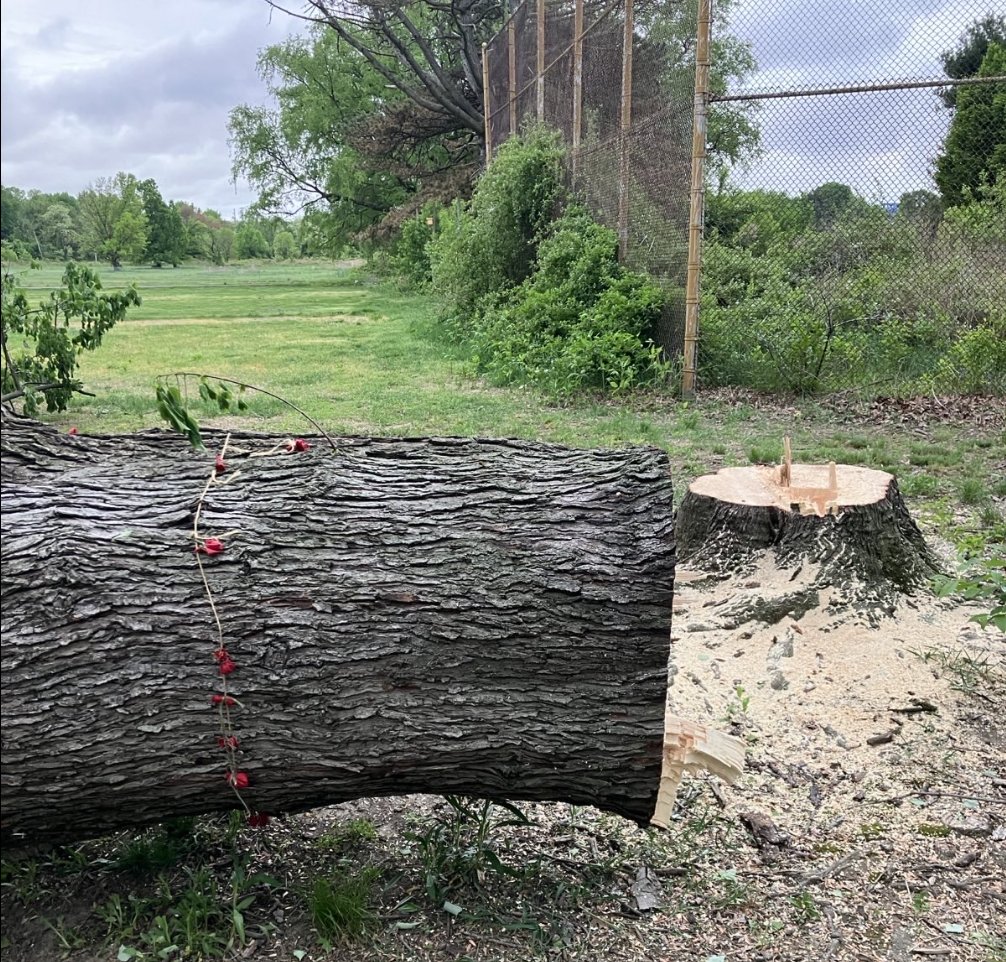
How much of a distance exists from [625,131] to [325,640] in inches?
298

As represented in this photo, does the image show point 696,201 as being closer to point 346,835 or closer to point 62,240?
point 62,240

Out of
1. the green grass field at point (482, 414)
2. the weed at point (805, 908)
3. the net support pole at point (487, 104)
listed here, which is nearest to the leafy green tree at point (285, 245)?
the net support pole at point (487, 104)

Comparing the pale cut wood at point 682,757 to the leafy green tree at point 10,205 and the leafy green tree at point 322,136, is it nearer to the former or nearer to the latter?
the leafy green tree at point 10,205

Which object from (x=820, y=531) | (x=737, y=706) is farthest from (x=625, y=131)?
(x=737, y=706)

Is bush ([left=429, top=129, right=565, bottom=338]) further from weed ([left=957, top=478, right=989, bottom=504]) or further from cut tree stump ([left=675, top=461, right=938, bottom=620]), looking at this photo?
cut tree stump ([left=675, top=461, right=938, bottom=620])

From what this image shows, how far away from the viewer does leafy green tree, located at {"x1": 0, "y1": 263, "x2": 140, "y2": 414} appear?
24.1 ft

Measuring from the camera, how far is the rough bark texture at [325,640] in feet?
6.29

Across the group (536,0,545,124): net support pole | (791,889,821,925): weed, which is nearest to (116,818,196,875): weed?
(791,889,821,925): weed

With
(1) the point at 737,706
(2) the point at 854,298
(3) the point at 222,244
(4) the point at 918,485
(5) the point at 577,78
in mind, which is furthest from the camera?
(3) the point at 222,244

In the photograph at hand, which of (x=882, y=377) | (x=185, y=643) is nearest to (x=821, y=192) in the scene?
(x=882, y=377)

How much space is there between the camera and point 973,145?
779 cm

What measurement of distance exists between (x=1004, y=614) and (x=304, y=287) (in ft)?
111

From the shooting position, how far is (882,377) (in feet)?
25.8

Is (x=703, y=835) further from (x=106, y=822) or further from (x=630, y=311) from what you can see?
(x=630, y=311)
